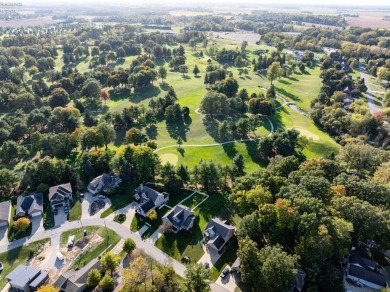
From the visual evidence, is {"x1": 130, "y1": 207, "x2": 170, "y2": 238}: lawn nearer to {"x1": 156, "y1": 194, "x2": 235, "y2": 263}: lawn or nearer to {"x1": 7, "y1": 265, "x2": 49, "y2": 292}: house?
{"x1": 156, "y1": 194, "x2": 235, "y2": 263}: lawn

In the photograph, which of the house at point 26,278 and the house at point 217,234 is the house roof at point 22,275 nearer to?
the house at point 26,278

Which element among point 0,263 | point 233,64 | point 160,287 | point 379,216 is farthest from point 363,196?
point 233,64

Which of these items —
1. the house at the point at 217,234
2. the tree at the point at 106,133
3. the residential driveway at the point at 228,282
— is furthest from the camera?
the tree at the point at 106,133

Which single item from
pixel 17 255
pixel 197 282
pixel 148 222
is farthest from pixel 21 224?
pixel 197 282

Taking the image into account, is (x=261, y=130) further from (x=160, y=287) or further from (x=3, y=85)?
(x=3, y=85)

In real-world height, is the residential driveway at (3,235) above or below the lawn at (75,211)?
below

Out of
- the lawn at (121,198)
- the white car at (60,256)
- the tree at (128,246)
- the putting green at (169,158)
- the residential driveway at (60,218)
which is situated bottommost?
the residential driveway at (60,218)

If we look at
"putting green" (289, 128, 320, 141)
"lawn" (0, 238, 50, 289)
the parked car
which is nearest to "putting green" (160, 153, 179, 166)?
"lawn" (0, 238, 50, 289)

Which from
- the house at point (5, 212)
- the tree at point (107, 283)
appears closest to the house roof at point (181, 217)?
the tree at point (107, 283)
